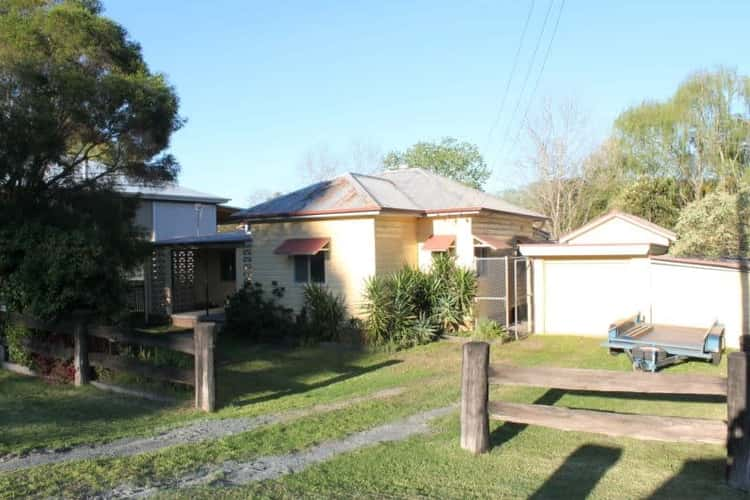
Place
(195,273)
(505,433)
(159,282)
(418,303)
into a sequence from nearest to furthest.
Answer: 1. (505,433)
2. (418,303)
3. (159,282)
4. (195,273)

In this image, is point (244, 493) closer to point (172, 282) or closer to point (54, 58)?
point (54, 58)

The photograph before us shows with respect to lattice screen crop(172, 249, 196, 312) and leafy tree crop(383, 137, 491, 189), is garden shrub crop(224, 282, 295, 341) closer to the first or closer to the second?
lattice screen crop(172, 249, 196, 312)

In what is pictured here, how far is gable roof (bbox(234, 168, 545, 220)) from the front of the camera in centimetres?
1644

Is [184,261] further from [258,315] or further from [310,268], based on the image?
[310,268]

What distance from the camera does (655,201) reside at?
28500 millimetres

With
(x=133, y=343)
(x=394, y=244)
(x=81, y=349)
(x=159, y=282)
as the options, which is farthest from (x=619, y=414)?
(x=159, y=282)

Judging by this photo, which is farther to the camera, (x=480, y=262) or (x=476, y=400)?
(x=480, y=262)

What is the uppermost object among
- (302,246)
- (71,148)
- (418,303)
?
(71,148)

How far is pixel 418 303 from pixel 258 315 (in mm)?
4371

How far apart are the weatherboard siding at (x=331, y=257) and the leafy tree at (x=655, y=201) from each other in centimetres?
1737

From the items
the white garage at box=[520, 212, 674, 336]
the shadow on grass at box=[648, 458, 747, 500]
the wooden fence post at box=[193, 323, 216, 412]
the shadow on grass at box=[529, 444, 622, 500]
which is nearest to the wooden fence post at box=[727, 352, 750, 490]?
the shadow on grass at box=[648, 458, 747, 500]

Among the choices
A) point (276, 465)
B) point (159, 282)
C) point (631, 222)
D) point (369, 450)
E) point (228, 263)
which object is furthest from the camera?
point (228, 263)

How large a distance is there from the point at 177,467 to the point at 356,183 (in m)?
12.7

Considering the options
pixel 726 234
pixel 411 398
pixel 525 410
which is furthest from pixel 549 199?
pixel 525 410
